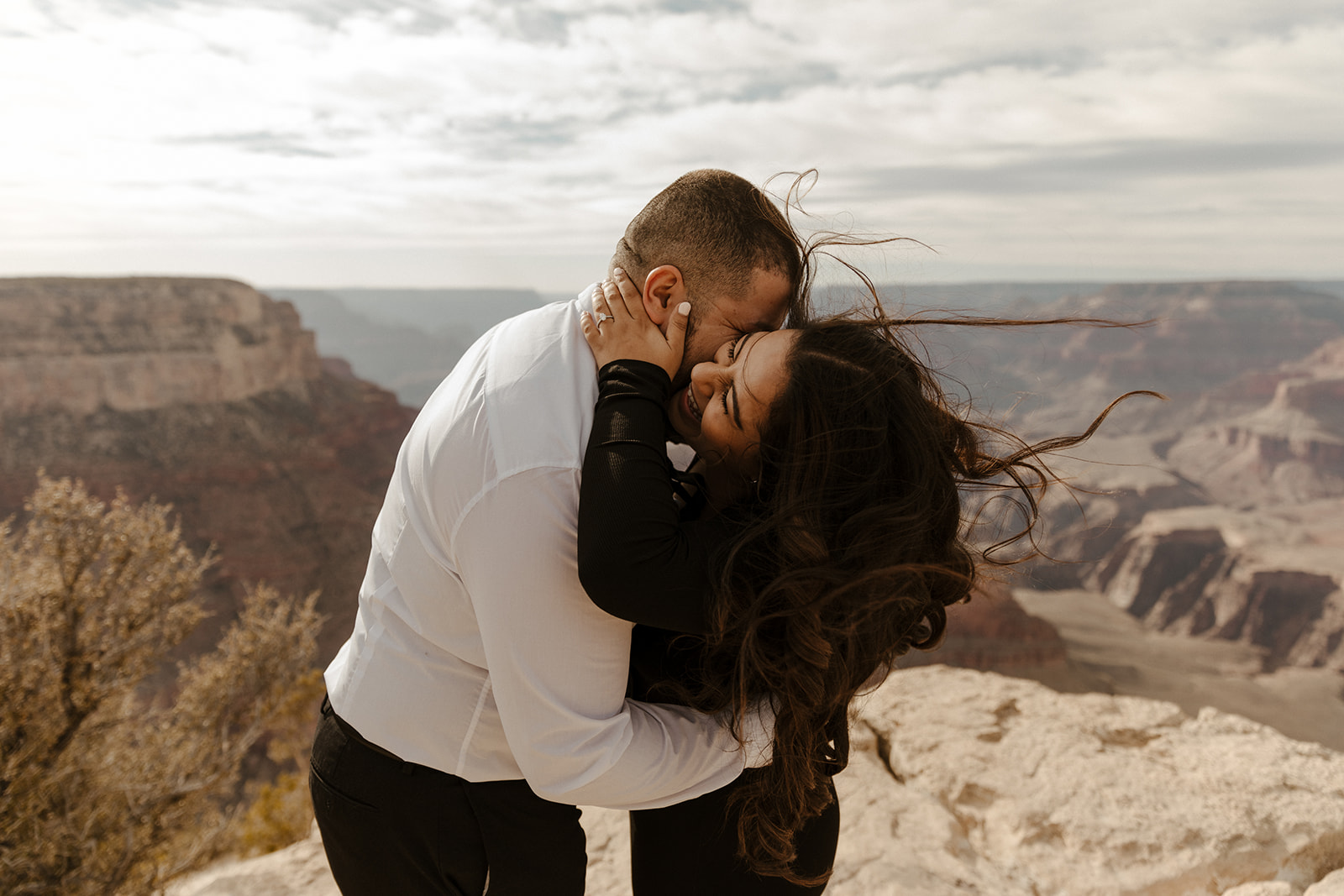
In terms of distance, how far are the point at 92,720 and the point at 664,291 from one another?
7.58 meters

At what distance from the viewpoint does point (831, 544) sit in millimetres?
1222

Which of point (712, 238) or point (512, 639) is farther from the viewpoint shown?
point (712, 238)

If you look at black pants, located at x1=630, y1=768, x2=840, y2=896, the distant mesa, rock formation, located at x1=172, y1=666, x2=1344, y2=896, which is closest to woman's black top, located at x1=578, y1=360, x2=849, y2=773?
black pants, located at x1=630, y1=768, x2=840, y2=896

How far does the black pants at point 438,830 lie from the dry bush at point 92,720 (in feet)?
14.0

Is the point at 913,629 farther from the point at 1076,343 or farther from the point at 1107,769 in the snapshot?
the point at 1076,343

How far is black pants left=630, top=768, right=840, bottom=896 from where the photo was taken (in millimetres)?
1483

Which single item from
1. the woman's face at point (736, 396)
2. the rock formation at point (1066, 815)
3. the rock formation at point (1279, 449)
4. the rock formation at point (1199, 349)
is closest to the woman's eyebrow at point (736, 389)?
the woman's face at point (736, 396)

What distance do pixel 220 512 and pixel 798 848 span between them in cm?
3173

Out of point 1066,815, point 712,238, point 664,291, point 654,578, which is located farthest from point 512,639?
point 1066,815

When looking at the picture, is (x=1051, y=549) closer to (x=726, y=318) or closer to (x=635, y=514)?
(x=726, y=318)

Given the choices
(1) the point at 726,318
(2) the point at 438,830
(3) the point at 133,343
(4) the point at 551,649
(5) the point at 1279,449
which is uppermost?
(1) the point at 726,318

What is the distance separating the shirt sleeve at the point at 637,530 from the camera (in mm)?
1057

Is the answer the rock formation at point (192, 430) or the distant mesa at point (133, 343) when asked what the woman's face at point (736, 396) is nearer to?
the rock formation at point (192, 430)

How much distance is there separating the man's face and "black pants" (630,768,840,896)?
2.66ft
